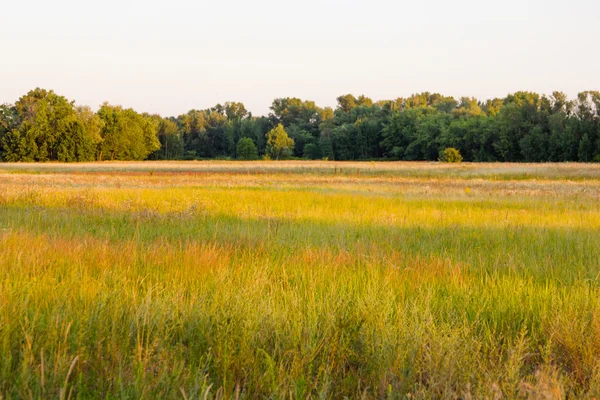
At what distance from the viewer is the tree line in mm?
90125

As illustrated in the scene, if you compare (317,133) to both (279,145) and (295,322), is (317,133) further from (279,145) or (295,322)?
(295,322)

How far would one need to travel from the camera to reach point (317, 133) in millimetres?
146625

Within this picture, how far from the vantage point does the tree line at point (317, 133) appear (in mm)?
90125

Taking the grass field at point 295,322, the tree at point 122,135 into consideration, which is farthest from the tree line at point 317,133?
the grass field at point 295,322

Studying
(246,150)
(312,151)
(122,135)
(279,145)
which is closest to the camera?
(122,135)

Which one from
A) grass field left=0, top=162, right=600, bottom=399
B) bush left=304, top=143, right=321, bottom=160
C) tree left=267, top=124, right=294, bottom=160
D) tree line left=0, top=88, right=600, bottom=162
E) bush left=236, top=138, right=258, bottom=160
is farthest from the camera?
bush left=304, top=143, right=321, bottom=160

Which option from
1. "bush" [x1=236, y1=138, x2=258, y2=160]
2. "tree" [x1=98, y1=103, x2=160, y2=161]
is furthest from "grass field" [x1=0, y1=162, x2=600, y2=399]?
"bush" [x1=236, y1=138, x2=258, y2=160]

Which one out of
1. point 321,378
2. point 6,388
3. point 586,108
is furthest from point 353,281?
point 586,108

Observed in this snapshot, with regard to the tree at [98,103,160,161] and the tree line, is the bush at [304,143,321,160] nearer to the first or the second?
the tree line

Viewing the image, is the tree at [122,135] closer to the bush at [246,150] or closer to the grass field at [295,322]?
the bush at [246,150]

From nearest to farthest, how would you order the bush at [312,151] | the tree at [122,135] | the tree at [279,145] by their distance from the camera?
the tree at [122,135] < the tree at [279,145] < the bush at [312,151]

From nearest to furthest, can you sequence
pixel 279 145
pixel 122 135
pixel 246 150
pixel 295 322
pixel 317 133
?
pixel 295 322, pixel 122 135, pixel 246 150, pixel 279 145, pixel 317 133

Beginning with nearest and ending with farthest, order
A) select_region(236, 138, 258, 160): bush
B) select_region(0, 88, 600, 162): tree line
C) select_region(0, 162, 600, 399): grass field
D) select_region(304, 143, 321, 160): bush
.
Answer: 1. select_region(0, 162, 600, 399): grass field
2. select_region(0, 88, 600, 162): tree line
3. select_region(236, 138, 258, 160): bush
4. select_region(304, 143, 321, 160): bush

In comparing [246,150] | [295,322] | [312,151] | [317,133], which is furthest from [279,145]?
[295,322]
